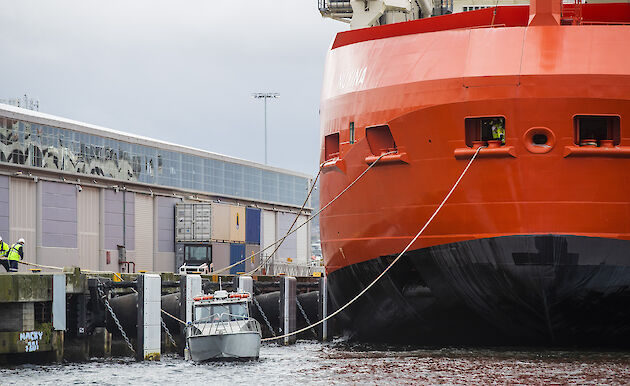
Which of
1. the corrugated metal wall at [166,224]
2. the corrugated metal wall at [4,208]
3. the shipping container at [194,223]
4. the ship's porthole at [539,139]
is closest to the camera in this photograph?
the ship's porthole at [539,139]

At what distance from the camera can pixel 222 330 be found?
2459cm

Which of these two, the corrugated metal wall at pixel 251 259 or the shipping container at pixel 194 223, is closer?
the shipping container at pixel 194 223

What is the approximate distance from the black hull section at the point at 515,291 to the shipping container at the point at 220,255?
2141cm

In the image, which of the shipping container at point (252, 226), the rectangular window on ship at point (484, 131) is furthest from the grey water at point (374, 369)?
the shipping container at point (252, 226)

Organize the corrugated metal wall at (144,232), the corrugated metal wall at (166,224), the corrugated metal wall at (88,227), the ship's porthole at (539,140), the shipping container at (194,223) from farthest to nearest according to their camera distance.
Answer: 1. the shipping container at (194,223)
2. the corrugated metal wall at (166,224)
3. the corrugated metal wall at (144,232)
4. the corrugated metal wall at (88,227)
5. the ship's porthole at (539,140)

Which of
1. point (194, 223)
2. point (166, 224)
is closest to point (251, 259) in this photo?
point (194, 223)

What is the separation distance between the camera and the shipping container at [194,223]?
44344mm

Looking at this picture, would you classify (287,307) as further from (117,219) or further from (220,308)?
(117,219)

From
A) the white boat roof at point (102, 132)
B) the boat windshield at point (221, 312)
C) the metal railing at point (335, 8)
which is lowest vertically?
Answer: the boat windshield at point (221, 312)

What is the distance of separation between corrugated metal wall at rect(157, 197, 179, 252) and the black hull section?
20593 mm

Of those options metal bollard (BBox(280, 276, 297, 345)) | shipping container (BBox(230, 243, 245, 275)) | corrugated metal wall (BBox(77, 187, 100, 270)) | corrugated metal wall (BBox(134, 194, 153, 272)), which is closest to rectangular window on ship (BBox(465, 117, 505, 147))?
metal bollard (BBox(280, 276, 297, 345))

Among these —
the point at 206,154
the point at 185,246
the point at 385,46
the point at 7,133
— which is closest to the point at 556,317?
the point at 385,46

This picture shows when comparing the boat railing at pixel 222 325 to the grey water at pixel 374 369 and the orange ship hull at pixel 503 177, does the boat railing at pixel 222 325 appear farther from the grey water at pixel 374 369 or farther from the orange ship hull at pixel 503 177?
the orange ship hull at pixel 503 177

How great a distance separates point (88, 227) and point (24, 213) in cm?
350
